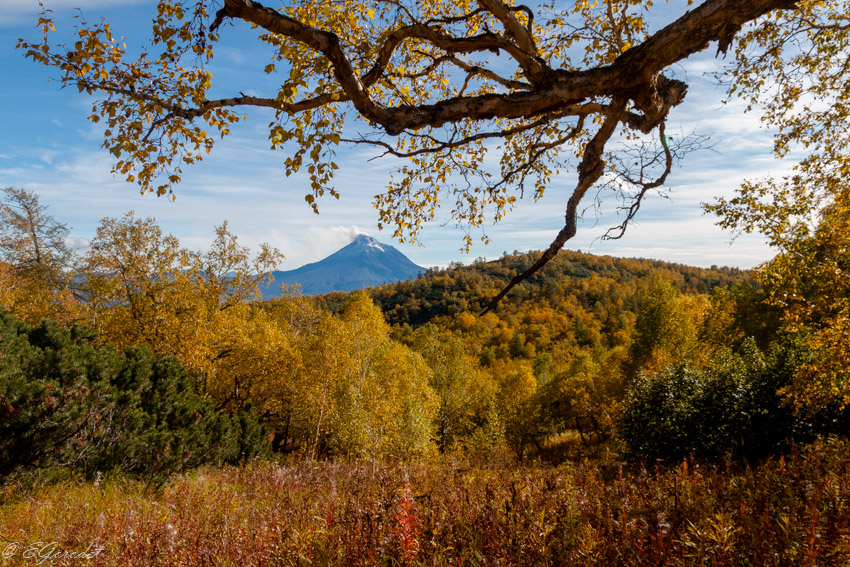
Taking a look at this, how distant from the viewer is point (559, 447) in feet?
133

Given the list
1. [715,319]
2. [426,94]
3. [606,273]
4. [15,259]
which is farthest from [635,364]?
[606,273]

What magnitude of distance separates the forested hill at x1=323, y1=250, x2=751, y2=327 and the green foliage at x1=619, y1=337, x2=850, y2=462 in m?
102

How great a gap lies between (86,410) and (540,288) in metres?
152

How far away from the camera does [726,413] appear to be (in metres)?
13.0

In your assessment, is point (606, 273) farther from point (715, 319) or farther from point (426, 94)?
point (426, 94)

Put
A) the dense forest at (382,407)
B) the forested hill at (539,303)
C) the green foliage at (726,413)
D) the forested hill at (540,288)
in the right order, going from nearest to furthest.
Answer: the dense forest at (382,407) < the green foliage at (726,413) < the forested hill at (539,303) < the forested hill at (540,288)

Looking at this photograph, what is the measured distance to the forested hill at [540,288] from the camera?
453 feet

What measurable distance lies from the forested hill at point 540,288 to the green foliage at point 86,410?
11008cm

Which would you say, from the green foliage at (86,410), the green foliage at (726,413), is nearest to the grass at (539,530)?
the green foliage at (86,410)

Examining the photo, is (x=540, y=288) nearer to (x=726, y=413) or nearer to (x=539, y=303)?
(x=539, y=303)

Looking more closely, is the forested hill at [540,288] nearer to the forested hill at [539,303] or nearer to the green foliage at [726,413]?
Result: the forested hill at [539,303]

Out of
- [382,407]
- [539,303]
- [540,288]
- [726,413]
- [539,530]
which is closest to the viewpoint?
[539,530]

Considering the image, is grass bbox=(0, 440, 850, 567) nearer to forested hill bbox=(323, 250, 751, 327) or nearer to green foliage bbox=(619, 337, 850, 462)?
green foliage bbox=(619, 337, 850, 462)

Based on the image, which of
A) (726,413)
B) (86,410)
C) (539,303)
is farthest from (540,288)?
(86,410)
